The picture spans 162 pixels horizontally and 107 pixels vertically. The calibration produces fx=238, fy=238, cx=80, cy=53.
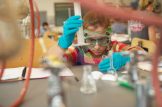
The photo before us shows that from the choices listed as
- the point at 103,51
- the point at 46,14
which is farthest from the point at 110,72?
the point at 46,14

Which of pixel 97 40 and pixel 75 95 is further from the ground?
pixel 97 40

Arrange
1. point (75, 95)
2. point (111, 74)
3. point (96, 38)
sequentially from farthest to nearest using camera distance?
1. point (96, 38)
2. point (111, 74)
3. point (75, 95)

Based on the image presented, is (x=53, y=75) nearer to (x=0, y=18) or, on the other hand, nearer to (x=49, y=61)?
(x=49, y=61)

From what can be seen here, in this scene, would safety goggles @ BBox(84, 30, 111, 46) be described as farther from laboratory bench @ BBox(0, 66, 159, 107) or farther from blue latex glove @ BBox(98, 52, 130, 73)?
laboratory bench @ BBox(0, 66, 159, 107)

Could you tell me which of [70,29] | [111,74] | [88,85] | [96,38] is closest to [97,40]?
[96,38]

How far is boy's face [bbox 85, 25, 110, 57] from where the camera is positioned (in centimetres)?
Result: 106

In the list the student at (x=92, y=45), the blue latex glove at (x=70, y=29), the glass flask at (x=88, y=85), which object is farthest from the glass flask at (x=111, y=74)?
the blue latex glove at (x=70, y=29)

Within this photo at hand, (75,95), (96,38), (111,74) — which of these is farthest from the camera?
(96,38)

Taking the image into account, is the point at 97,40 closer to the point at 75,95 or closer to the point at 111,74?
the point at 111,74

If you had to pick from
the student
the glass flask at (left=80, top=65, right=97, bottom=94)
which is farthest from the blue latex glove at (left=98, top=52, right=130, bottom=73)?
the glass flask at (left=80, top=65, right=97, bottom=94)

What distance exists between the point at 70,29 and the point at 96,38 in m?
0.13

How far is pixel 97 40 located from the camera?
43.0 inches

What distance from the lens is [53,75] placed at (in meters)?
0.48

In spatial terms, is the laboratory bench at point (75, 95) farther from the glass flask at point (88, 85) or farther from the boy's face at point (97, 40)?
the boy's face at point (97, 40)
